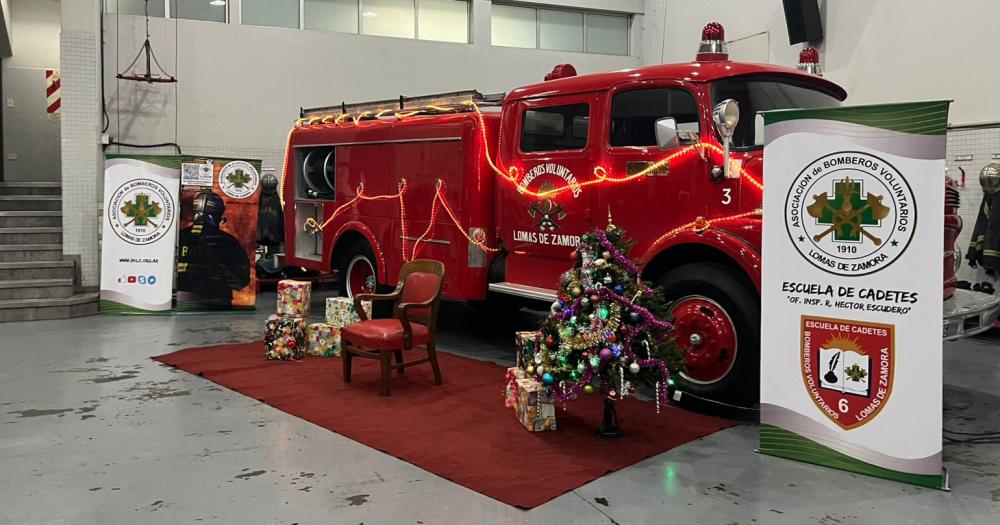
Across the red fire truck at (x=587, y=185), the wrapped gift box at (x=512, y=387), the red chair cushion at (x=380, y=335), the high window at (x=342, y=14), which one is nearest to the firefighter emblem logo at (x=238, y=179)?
the red fire truck at (x=587, y=185)

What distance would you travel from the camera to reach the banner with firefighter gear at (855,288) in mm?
3572

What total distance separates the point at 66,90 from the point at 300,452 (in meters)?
7.33

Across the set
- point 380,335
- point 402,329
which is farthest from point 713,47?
point 380,335

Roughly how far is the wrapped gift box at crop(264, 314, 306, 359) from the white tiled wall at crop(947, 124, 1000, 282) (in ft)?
21.0

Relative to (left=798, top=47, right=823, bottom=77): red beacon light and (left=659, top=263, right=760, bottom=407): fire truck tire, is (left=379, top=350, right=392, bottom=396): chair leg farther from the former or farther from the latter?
(left=798, top=47, right=823, bottom=77): red beacon light

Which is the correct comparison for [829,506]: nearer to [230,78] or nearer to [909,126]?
[909,126]

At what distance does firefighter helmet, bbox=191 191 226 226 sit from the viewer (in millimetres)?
8781

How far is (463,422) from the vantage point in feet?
15.4

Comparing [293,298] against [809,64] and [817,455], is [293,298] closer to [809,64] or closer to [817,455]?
[817,455]

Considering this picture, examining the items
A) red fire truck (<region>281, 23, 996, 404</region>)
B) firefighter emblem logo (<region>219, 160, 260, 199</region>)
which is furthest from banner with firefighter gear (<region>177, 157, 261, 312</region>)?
red fire truck (<region>281, 23, 996, 404</region>)

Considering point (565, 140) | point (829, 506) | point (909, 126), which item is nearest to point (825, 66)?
point (565, 140)

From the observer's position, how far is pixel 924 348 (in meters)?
3.59

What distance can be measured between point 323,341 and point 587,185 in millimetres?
2614

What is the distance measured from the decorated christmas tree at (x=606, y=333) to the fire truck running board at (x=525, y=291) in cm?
139
